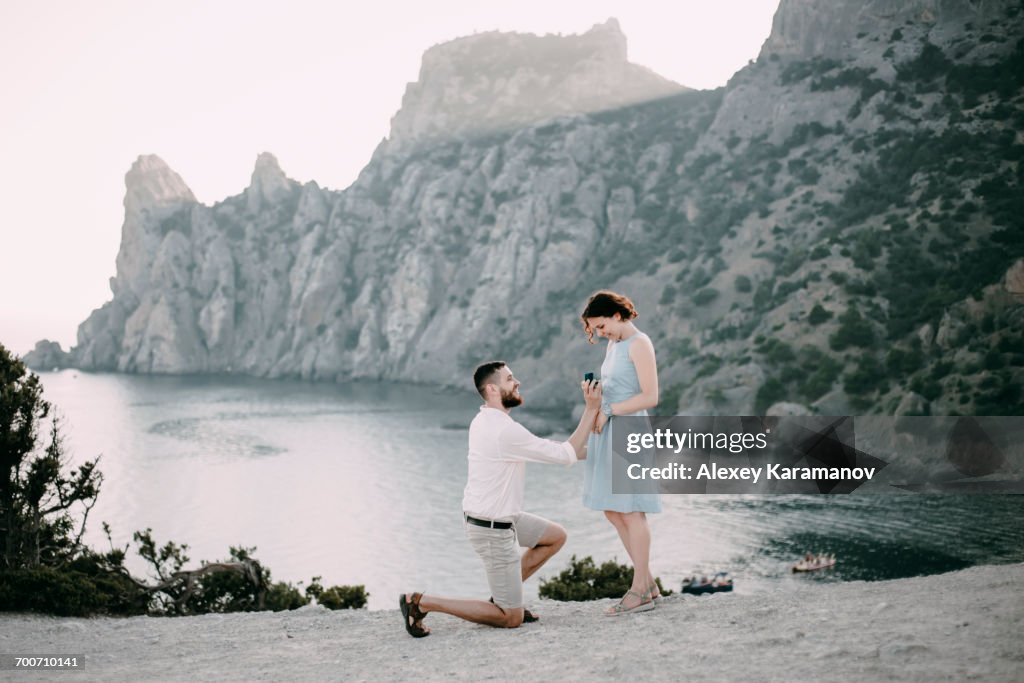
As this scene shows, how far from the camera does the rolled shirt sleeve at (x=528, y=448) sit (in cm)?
817

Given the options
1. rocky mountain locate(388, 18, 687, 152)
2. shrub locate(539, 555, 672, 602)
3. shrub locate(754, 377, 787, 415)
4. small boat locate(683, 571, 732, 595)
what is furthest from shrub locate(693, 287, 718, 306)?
shrub locate(539, 555, 672, 602)

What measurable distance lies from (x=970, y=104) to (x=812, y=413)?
50.0 metres

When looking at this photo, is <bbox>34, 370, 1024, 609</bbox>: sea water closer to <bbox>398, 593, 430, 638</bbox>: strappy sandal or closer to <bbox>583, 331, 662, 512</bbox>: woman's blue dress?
<bbox>398, 593, 430, 638</bbox>: strappy sandal

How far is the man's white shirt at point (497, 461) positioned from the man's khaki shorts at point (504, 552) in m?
0.18

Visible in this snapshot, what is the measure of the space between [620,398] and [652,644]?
240 cm

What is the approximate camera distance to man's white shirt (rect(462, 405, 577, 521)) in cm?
834

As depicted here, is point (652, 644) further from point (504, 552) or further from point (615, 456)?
point (615, 456)

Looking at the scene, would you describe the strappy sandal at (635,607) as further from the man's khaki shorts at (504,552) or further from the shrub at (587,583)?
the shrub at (587,583)

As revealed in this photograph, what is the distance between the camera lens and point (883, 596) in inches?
360

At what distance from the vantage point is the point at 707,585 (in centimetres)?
4519

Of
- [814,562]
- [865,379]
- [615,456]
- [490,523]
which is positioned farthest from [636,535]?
[865,379]

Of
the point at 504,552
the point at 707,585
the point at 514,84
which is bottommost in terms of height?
the point at 707,585

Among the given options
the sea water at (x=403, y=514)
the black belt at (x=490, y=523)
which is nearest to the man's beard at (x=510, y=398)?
the black belt at (x=490, y=523)

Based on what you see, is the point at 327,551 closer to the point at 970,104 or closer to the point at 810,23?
the point at 970,104
